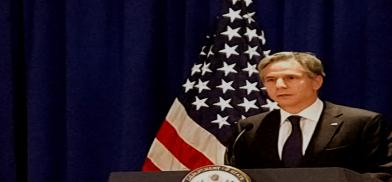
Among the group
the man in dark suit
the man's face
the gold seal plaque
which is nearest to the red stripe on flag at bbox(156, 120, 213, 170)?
the man in dark suit

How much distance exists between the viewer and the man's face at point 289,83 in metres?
2.91

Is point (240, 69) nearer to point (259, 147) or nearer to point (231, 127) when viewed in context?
point (231, 127)

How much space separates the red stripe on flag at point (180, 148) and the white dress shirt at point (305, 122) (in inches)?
41.6

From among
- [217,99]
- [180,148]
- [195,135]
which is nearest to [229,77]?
[217,99]

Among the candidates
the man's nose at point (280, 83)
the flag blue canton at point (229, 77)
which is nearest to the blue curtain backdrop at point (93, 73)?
the flag blue canton at point (229, 77)

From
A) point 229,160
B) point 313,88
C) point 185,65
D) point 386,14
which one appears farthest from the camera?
point 185,65

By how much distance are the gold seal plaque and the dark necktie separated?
32.5 inches

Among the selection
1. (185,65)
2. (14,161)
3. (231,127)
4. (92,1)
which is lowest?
(14,161)

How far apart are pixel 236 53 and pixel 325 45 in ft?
A: 1.65

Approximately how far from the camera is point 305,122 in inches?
116

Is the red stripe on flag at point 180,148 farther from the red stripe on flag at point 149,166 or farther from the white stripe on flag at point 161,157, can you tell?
the red stripe on flag at point 149,166

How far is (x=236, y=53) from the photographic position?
4.03 meters

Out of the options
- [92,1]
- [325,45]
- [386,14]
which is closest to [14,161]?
[92,1]

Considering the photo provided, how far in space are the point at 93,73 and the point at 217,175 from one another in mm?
2528
